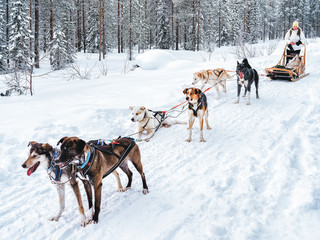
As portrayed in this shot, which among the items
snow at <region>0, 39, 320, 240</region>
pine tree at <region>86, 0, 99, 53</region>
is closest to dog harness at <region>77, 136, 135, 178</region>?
snow at <region>0, 39, 320, 240</region>

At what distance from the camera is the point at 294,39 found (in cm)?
1118

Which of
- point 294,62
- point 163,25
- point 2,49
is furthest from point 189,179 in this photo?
point 163,25

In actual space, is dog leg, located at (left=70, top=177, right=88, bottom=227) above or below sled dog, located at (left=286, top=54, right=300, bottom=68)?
below

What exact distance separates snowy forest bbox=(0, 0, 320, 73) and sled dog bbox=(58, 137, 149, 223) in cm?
883

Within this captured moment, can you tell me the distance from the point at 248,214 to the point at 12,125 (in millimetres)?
4867

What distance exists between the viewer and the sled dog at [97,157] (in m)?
2.35

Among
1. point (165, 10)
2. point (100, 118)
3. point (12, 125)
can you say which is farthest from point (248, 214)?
point (165, 10)

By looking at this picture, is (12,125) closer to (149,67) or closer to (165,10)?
(149,67)

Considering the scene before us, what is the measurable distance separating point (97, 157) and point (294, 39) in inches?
460

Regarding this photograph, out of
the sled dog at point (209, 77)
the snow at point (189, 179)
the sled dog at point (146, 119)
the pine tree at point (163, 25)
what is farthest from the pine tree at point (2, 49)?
the pine tree at point (163, 25)

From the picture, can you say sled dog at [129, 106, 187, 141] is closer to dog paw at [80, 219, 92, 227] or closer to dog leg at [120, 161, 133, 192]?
dog leg at [120, 161, 133, 192]

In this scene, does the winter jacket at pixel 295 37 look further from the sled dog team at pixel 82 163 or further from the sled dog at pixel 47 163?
the sled dog at pixel 47 163

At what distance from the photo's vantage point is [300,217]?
262 cm

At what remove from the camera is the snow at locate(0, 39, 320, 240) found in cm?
259
